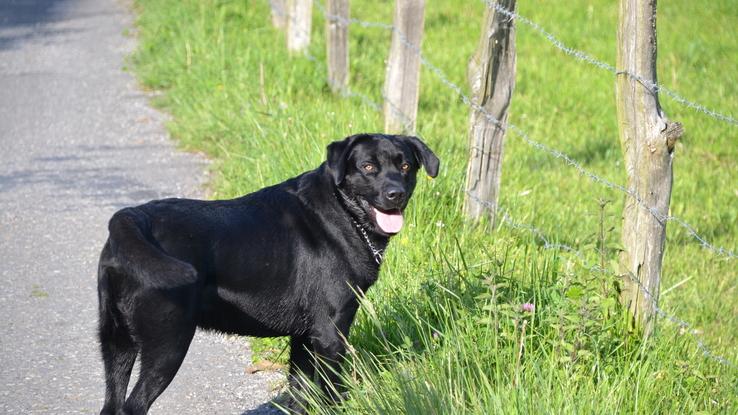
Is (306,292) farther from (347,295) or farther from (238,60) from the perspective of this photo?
(238,60)

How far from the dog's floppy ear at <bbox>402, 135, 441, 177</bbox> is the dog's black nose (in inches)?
10.3

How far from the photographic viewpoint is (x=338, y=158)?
427cm

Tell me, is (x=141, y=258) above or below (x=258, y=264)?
above

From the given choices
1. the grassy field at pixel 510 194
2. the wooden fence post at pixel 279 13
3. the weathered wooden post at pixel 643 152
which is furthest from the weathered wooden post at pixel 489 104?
the wooden fence post at pixel 279 13

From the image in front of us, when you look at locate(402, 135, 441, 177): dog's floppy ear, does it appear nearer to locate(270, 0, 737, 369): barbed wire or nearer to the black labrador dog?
the black labrador dog

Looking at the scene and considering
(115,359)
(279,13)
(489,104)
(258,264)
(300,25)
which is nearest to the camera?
(115,359)

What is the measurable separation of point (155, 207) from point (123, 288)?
37 cm

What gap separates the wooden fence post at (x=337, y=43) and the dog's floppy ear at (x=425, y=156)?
4.38 metres

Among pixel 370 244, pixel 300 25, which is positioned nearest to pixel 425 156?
pixel 370 244

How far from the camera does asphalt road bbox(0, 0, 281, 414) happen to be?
15.1 feet

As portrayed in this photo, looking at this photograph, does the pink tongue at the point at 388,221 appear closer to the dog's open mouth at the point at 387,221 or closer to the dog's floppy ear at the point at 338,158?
the dog's open mouth at the point at 387,221

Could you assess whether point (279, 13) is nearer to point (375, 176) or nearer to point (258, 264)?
point (375, 176)

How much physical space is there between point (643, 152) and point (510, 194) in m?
2.65

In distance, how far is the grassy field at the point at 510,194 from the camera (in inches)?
154
